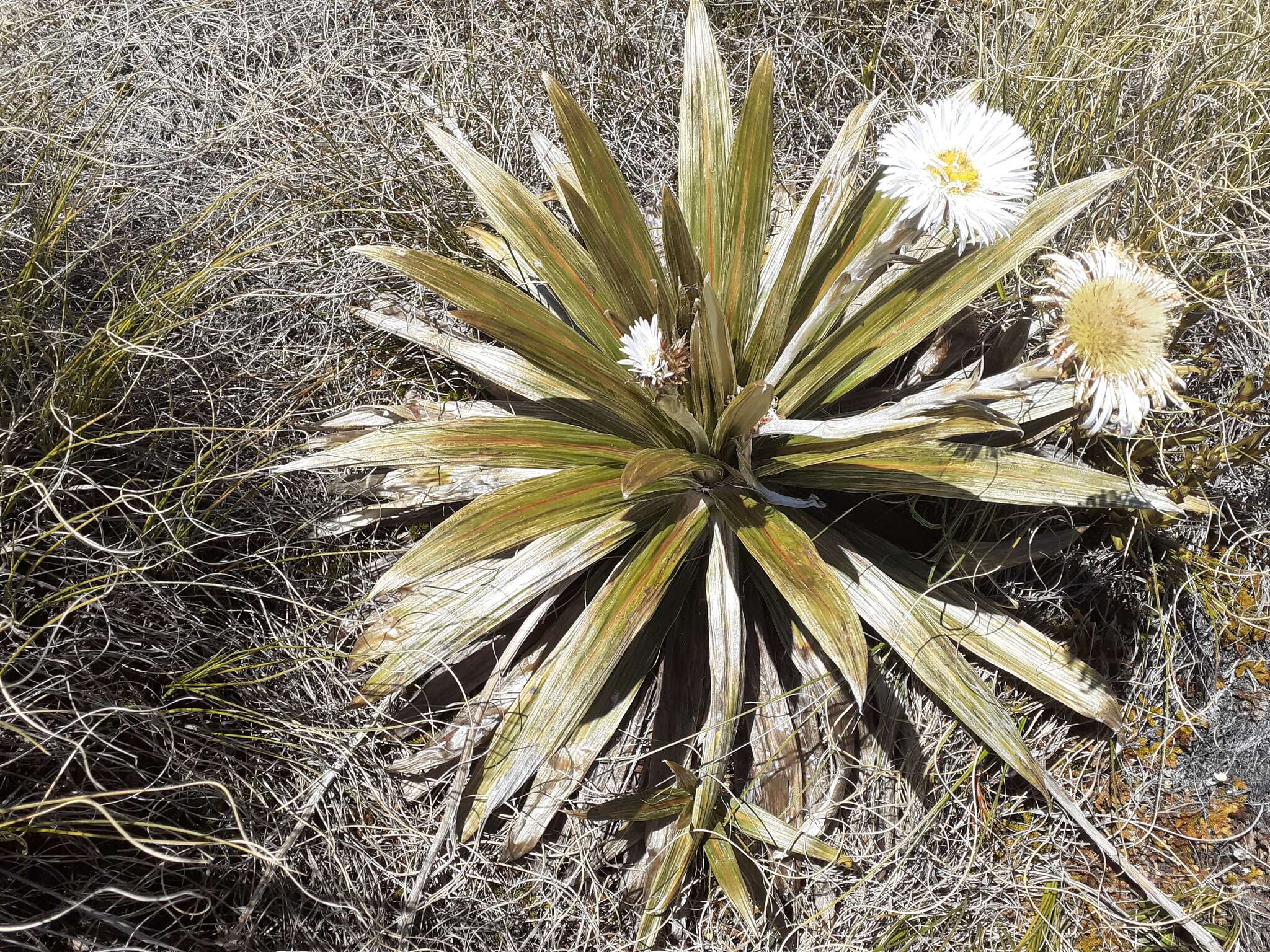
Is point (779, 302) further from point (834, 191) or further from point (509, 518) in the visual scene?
point (509, 518)

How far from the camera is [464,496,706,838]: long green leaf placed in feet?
5.71

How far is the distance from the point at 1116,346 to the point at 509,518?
116 cm

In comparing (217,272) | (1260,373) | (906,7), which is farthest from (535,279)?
(1260,373)

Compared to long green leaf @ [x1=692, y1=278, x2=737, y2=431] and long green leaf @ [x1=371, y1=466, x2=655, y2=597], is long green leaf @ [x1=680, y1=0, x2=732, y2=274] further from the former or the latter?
long green leaf @ [x1=371, y1=466, x2=655, y2=597]

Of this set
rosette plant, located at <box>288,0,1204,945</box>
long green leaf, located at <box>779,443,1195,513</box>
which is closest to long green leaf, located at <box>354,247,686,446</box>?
rosette plant, located at <box>288,0,1204,945</box>

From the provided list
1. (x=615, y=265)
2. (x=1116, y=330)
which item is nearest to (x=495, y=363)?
(x=615, y=265)

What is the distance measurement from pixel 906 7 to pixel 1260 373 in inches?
58.4

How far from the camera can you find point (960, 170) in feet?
4.27

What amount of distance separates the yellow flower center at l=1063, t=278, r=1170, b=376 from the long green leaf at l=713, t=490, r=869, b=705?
0.62 m

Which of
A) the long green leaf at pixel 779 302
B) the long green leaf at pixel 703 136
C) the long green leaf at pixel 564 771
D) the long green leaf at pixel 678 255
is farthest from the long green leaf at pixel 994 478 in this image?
the long green leaf at pixel 564 771

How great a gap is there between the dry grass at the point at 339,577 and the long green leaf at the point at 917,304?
0.40 m

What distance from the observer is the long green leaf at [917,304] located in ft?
5.75

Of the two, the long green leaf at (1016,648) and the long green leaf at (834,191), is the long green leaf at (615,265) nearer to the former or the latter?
the long green leaf at (834,191)

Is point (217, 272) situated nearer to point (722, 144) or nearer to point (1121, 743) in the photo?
point (722, 144)
